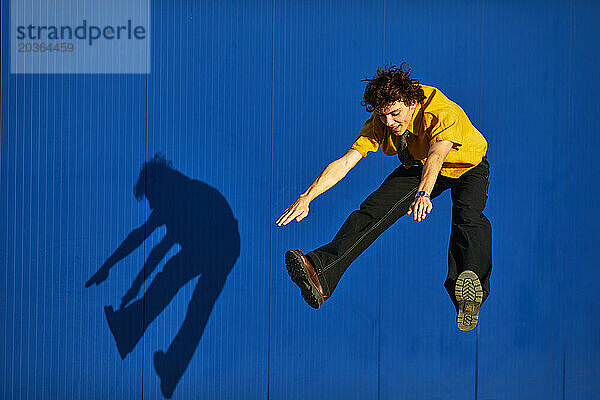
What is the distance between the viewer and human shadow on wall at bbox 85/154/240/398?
417 centimetres

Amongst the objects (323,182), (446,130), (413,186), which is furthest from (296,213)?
(446,130)

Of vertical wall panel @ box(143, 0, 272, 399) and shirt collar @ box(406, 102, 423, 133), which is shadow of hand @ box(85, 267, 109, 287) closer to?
vertical wall panel @ box(143, 0, 272, 399)

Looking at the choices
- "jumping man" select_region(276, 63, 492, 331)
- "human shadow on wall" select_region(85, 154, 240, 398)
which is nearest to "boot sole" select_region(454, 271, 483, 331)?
"jumping man" select_region(276, 63, 492, 331)

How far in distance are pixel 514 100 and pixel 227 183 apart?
2084 millimetres

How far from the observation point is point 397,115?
2557 millimetres

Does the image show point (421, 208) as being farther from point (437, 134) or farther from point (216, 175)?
point (216, 175)

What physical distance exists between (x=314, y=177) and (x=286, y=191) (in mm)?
217

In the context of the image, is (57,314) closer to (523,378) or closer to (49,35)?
(49,35)

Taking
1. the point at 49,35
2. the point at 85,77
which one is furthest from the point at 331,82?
the point at 49,35

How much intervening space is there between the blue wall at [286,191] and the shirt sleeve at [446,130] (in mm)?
1727

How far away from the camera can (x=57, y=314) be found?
418cm

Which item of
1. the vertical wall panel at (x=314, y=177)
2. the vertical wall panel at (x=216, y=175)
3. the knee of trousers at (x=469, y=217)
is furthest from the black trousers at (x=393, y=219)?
the vertical wall panel at (x=216, y=175)

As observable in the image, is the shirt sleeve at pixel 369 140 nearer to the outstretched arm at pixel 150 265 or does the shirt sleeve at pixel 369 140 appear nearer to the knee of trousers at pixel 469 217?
the knee of trousers at pixel 469 217

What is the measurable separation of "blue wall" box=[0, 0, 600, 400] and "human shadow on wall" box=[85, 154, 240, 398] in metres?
0.05
